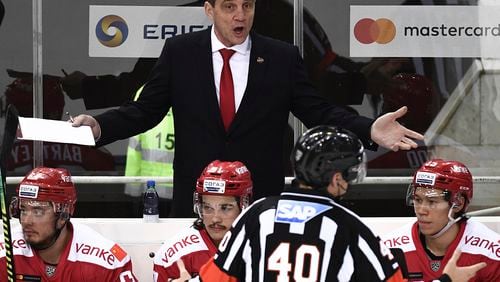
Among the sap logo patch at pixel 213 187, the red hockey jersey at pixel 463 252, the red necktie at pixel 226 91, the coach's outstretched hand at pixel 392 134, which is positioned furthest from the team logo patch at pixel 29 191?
the red hockey jersey at pixel 463 252

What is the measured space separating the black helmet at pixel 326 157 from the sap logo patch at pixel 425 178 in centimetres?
134

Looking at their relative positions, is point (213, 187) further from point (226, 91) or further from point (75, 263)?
point (75, 263)

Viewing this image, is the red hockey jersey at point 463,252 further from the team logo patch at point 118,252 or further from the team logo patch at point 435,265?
the team logo patch at point 118,252

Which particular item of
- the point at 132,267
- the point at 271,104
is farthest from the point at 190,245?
the point at 271,104

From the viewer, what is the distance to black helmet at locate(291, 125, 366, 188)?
12.4ft

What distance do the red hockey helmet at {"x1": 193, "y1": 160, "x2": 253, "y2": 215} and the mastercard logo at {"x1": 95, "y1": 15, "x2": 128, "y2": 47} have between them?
Answer: 1691 mm

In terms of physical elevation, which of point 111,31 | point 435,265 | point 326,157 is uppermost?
point 111,31

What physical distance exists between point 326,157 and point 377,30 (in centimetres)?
288

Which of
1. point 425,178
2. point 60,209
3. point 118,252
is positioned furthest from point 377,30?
point 60,209

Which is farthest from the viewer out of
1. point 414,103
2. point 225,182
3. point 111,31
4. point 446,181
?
point 414,103

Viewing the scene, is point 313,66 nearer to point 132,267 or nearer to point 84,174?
point 84,174

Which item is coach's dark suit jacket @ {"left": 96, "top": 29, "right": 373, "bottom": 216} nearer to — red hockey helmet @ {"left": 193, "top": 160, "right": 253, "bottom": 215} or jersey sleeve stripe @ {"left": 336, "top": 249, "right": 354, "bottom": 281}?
red hockey helmet @ {"left": 193, "top": 160, "right": 253, "bottom": 215}

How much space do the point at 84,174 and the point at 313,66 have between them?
1.32 metres

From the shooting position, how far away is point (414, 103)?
22.1 feet
